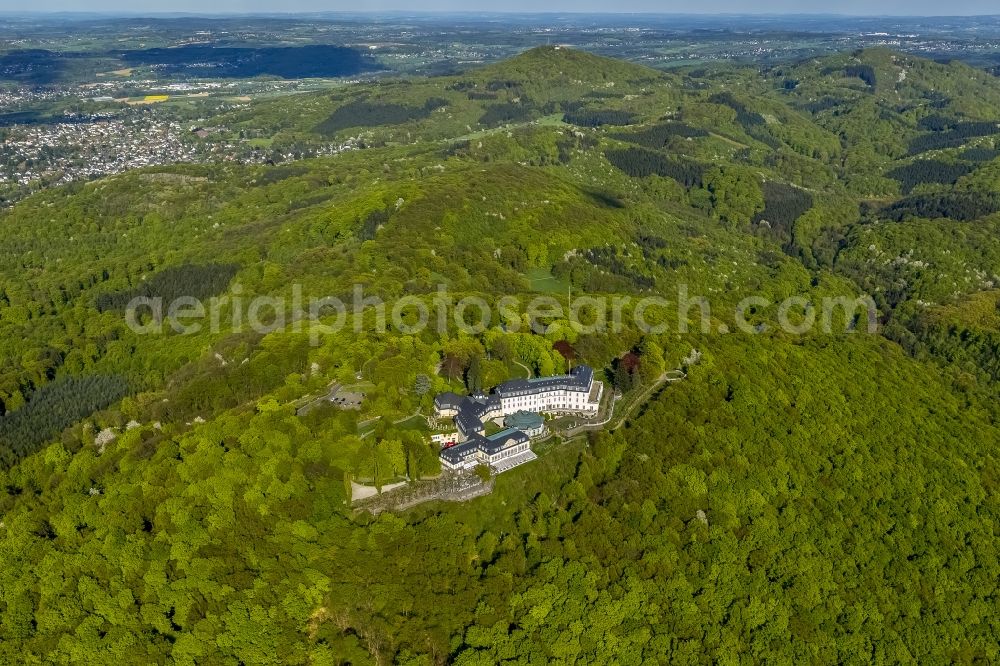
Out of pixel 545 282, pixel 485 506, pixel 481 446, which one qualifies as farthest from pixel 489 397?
pixel 545 282

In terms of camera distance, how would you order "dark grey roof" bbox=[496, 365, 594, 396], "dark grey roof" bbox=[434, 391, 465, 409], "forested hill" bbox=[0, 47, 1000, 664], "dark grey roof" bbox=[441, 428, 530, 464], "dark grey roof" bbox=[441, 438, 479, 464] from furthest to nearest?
"dark grey roof" bbox=[496, 365, 594, 396], "dark grey roof" bbox=[434, 391, 465, 409], "dark grey roof" bbox=[441, 428, 530, 464], "dark grey roof" bbox=[441, 438, 479, 464], "forested hill" bbox=[0, 47, 1000, 664]

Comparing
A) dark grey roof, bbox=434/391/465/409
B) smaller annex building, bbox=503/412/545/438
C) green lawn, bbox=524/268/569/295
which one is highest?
dark grey roof, bbox=434/391/465/409

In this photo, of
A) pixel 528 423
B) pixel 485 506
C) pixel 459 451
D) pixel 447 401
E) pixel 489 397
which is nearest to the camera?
pixel 485 506

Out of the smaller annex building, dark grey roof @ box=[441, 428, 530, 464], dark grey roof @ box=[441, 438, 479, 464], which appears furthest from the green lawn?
dark grey roof @ box=[441, 438, 479, 464]

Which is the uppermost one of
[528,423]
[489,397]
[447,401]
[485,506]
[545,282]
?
[447,401]

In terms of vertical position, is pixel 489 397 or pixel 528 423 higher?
pixel 489 397

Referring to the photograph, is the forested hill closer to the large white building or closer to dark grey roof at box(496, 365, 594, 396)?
the large white building

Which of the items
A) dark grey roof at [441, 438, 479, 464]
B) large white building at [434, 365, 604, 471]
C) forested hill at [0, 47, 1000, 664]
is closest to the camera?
forested hill at [0, 47, 1000, 664]

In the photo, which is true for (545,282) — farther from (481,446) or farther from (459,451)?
(459,451)
